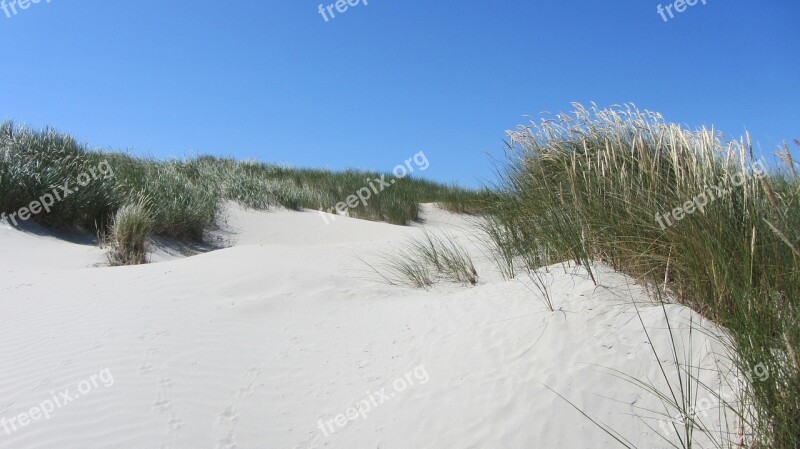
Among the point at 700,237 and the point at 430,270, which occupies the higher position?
the point at 430,270

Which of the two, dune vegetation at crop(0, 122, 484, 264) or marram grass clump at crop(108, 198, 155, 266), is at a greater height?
dune vegetation at crop(0, 122, 484, 264)

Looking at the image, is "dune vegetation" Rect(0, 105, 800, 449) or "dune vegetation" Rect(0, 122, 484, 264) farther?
"dune vegetation" Rect(0, 122, 484, 264)

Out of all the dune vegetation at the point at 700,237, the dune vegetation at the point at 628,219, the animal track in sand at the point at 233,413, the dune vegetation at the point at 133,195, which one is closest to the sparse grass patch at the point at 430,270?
the dune vegetation at the point at 628,219

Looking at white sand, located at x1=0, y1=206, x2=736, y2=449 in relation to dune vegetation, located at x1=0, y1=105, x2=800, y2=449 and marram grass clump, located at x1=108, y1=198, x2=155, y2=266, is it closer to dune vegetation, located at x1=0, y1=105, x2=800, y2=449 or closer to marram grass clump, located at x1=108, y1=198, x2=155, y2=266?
dune vegetation, located at x1=0, y1=105, x2=800, y2=449

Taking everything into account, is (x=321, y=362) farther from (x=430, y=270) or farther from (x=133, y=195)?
(x=133, y=195)

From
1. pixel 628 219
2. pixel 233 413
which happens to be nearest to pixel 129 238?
pixel 233 413

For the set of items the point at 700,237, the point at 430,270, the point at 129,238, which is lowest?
the point at 700,237

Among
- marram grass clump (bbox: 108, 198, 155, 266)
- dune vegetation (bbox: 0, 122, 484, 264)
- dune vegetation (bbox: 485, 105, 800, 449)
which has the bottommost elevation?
dune vegetation (bbox: 485, 105, 800, 449)

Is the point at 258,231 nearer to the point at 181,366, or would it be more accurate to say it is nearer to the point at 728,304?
the point at 181,366

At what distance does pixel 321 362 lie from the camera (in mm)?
3949

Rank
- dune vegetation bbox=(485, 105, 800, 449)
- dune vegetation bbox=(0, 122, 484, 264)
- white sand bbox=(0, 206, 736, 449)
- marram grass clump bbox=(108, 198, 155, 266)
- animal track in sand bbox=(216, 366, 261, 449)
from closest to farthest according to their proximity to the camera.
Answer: dune vegetation bbox=(485, 105, 800, 449), white sand bbox=(0, 206, 736, 449), animal track in sand bbox=(216, 366, 261, 449), marram grass clump bbox=(108, 198, 155, 266), dune vegetation bbox=(0, 122, 484, 264)

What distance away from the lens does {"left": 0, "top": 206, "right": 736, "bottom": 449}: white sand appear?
2816mm

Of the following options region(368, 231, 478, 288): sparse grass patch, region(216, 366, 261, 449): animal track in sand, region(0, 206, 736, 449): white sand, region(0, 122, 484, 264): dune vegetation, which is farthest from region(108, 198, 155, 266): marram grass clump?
region(216, 366, 261, 449): animal track in sand

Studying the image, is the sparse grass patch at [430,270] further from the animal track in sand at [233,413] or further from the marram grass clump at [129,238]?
the marram grass clump at [129,238]
